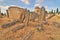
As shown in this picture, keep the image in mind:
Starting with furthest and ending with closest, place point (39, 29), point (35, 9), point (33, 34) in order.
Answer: point (35, 9)
point (39, 29)
point (33, 34)

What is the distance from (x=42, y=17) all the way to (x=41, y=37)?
3.76 m

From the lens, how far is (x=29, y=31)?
39.5 feet

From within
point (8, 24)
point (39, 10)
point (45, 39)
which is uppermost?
point (39, 10)

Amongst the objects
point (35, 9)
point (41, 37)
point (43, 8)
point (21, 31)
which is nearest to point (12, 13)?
point (35, 9)

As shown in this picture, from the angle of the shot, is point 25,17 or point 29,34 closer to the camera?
point 29,34

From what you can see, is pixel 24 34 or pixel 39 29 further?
pixel 39 29

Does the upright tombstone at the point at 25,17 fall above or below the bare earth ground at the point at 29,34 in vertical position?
above

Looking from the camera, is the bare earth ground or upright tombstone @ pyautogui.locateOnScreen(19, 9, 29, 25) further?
upright tombstone @ pyautogui.locateOnScreen(19, 9, 29, 25)

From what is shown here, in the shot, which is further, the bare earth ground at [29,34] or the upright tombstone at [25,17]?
the upright tombstone at [25,17]

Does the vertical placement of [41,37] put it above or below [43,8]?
below

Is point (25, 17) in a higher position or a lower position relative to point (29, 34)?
higher

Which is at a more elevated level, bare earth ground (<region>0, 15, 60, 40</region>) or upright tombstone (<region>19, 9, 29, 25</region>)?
upright tombstone (<region>19, 9, 29, 25</region>)

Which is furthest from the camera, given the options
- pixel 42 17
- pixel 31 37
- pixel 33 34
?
pixel 42 17

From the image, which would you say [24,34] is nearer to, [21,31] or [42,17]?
[21,31]
